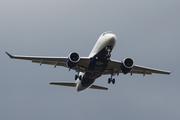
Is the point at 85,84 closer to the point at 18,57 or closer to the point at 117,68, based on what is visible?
the point at 117,68

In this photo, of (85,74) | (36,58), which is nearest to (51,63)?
(36,58)

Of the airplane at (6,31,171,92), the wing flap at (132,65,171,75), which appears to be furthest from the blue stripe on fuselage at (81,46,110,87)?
the wing flap at (132,65,171,75)

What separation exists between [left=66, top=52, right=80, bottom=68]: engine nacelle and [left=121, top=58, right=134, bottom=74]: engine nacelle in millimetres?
5826

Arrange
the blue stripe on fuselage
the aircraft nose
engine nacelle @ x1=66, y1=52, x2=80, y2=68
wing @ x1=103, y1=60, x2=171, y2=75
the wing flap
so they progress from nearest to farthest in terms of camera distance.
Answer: the aircraft nose
engine nacelle @ x1=66, y1=52, x2=80, y2=68
the blue stripe on fuselage
wing @ x1=103, y1=60, x2=171, y2=75
the wing flap

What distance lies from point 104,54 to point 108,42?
164 cm

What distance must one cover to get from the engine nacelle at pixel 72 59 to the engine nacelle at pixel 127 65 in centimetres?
583

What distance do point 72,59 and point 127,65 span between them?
7.04 meters

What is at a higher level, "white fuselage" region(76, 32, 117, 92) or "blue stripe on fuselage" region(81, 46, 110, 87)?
"white fuselage" region(76, 32, 117, 92)

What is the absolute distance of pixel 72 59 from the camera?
1294 inches

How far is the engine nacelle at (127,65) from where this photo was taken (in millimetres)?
33653

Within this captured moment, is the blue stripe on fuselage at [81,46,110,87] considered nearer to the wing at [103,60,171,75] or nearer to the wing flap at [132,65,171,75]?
the wing at [103,60,171,75]

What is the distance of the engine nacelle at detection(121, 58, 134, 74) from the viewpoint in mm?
33653

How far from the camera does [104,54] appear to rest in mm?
32406

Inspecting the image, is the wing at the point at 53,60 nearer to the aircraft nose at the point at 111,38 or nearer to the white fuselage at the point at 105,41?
the white fuselage at the point at 105,41
